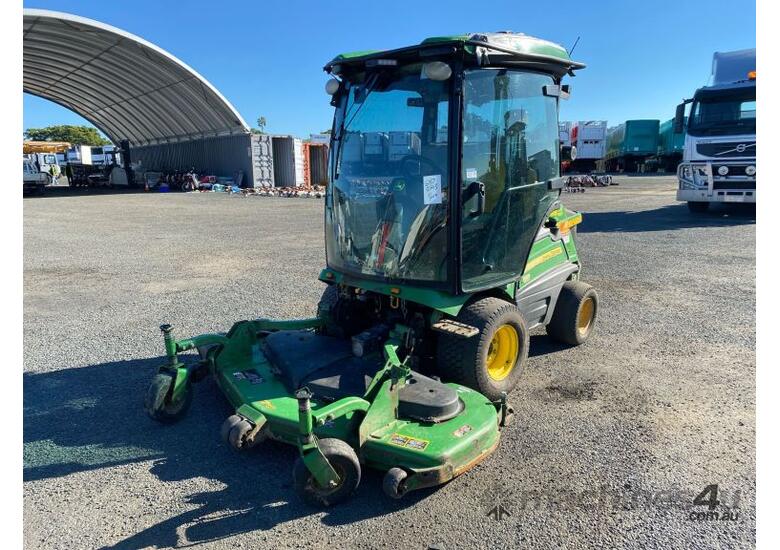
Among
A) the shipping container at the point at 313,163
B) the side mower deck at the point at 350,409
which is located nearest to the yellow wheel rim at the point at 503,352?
the side mower deck at the point at 350,409

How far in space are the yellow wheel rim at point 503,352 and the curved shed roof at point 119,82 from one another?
22.1m

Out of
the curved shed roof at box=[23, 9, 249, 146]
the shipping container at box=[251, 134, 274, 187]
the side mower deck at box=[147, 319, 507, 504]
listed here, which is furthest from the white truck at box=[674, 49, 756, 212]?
the curved shed roof at box=[23, 9, 249, 146]

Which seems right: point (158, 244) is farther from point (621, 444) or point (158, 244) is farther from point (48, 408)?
point (621, 444)

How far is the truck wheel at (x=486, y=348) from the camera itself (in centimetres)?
377

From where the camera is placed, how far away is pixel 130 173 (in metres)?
35.1

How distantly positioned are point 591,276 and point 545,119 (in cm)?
421

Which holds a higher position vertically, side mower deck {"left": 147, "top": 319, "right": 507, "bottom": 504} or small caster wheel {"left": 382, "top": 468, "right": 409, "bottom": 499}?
side mower deck {"left": 147, "top": 319, "right": 507, "bottom": 504}

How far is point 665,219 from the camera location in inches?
557

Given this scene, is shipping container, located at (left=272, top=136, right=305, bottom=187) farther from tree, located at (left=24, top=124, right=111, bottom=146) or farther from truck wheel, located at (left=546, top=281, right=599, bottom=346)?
tree, located at (left=24, top=124, right=111, bottom=146)

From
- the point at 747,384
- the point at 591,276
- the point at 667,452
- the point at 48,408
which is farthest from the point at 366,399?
the point at 591,276

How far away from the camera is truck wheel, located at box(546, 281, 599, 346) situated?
16.8ft

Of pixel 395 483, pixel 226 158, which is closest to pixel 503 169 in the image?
pixel 395 483

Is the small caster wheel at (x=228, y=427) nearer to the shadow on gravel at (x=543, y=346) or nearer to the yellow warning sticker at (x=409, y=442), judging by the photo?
the yellow warning sticker at (x=409, y=442)

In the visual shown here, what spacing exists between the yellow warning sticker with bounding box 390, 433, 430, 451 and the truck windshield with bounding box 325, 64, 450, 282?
1.21m
